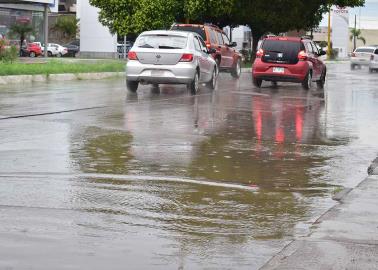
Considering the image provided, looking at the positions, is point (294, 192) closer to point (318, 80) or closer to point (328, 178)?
point (328, 178)

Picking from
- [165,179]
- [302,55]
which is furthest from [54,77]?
[165,179]

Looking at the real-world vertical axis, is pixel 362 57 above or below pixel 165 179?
above

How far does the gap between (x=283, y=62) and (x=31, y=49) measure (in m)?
34.5

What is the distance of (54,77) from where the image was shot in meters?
28.8

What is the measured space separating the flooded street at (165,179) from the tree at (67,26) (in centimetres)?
7120

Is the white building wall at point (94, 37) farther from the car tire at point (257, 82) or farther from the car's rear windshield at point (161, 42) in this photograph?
the car's rear windshield at point (161, 42)

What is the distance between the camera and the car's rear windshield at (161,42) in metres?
22.3

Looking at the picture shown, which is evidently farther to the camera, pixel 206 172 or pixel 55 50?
pixel 55 50

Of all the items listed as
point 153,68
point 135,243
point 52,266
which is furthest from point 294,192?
point 153,68

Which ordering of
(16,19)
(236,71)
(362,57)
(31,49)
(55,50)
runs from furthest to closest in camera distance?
(55,50)
(362,57)
(31,49)
(16,19)
(236,71)

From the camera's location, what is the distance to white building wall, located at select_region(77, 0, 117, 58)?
7206 centimetres

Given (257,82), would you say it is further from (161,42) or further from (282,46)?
(161,42)

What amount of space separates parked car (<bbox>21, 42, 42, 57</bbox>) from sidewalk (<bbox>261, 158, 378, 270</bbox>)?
5178cm

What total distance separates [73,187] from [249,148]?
3.94 meters
